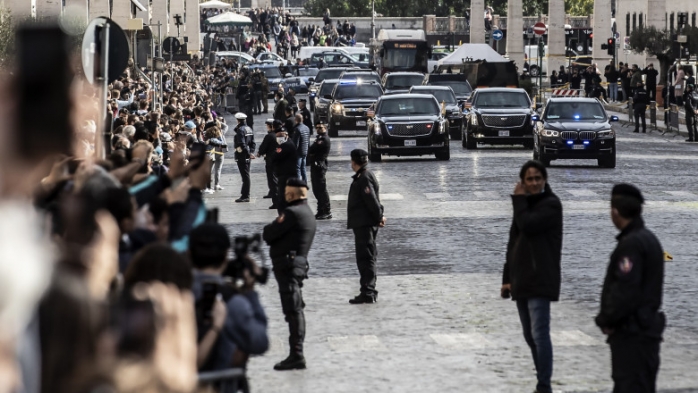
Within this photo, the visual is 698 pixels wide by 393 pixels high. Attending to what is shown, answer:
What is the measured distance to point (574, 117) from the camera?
33688 mm

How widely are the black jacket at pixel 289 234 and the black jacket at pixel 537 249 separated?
1953 millimetres

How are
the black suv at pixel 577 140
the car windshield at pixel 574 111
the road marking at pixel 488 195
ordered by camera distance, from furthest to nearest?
the car windshield at pixel 574 111, the black suv at pixel 577 140, the road marking at pixel 488 195

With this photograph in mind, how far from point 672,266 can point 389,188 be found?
11.2 metres

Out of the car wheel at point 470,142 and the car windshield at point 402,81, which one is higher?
the car windshield at point 402,81

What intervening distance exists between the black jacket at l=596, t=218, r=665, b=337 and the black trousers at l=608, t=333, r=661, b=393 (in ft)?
0.19

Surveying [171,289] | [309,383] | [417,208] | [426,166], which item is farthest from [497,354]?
[426,166]

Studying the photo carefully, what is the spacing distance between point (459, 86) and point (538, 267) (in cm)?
4096

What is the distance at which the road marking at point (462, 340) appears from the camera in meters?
12.6

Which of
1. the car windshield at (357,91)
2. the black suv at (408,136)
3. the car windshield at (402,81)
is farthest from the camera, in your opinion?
the car windshield at (402,81)

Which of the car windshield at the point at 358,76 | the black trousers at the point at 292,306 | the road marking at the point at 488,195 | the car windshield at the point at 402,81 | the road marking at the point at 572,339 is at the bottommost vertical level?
the road marking at the point at 488,195

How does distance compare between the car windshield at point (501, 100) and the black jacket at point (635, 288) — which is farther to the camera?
the car windshield at point (501, 100)

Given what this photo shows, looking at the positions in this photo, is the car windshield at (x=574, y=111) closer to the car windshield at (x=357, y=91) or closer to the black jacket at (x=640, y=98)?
the black jacket at (x=640, y=98)

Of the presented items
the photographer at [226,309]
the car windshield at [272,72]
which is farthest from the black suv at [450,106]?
the photographer at [226,309]

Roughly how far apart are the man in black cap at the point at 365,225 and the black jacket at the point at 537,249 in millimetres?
4478
